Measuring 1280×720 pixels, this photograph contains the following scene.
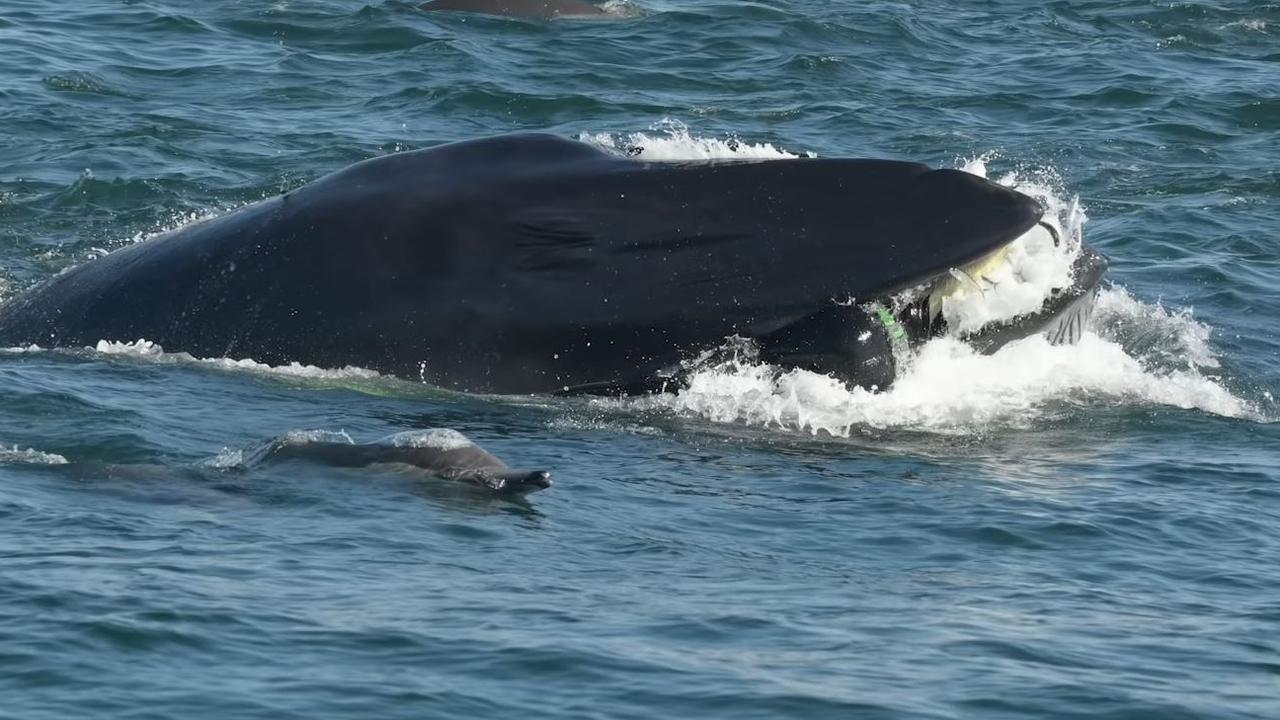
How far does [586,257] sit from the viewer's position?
11.7 meters

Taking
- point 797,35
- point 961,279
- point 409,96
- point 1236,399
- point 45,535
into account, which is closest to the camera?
point 45,535

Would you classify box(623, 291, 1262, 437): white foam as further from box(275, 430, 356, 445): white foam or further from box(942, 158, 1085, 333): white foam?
box(275, 430, 356, 445): white foam

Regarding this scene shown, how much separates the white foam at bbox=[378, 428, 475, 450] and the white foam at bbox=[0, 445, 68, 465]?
162 centimetres

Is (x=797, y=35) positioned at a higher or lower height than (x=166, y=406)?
higher

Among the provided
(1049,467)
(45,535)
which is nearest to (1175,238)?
(1049,467)

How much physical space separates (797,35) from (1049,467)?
59.3 ft

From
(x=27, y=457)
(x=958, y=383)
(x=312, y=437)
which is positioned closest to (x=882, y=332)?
(x=958, y=383)

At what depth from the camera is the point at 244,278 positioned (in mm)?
12219

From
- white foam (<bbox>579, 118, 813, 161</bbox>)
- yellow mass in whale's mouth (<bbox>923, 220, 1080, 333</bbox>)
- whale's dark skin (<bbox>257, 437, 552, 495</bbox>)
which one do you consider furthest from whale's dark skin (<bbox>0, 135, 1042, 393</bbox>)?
whale's dark skin (<bbox>257, 437, 552, 495</bbox>)

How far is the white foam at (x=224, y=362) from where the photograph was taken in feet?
39.7

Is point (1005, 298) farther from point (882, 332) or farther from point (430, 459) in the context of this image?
point (430, 459)

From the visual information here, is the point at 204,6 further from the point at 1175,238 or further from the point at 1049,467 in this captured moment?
the point at 1049,467

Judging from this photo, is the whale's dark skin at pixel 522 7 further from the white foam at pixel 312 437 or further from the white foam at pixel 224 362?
the white foam at pixel 312 437

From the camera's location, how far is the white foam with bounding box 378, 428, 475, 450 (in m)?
10.9
